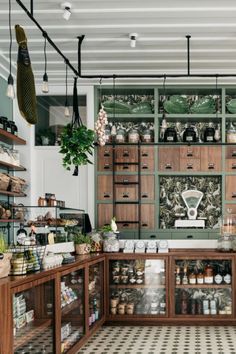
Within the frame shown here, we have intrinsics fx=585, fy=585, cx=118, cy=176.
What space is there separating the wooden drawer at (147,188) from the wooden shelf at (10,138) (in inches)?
75.8

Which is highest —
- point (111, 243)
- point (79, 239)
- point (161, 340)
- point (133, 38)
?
point (133, 38)

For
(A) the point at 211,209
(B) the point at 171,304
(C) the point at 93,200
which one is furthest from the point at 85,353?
(A) the point at 211,209

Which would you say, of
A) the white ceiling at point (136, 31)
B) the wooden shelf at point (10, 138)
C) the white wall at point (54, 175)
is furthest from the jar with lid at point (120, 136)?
the wooden shelf at point (10, 138)

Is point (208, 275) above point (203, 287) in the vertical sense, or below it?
above

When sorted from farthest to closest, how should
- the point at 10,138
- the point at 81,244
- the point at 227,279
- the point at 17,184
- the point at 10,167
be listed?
the point at 10,167 < the point at 17,184 < the point at 10,138 < the point at 227,279 < the point at 81,244

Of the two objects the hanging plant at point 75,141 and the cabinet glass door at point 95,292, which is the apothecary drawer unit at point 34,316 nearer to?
the cabinet glass door at point 95,292

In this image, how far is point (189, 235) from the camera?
895cm

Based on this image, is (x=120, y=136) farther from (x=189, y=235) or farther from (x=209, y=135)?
(x=189, y=235)

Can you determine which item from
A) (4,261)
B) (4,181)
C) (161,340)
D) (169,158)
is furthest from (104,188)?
(4,261)

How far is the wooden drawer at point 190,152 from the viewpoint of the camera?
29.5ft

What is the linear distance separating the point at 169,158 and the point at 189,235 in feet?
4.00

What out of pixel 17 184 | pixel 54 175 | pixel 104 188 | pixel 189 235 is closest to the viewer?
pixel 17 184

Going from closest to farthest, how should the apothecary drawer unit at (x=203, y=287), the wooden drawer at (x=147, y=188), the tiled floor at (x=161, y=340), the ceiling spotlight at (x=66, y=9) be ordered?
the ceiling spotlight at (x=66, y=9) → the tiled floor at (x=161, y=340) → the apothecary drawer unit at (x=203, y=287) → the wooden drawer at (x=147, y=188)

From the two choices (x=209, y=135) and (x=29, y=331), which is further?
(x=209, y=135)
